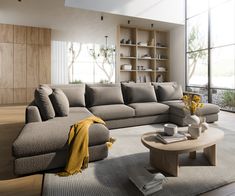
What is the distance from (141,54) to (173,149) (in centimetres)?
548

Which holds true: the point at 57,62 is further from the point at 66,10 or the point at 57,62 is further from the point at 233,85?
the point at 233,85

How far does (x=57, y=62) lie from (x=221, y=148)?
30.6 ft

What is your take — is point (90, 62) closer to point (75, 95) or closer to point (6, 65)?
point (6, 65)

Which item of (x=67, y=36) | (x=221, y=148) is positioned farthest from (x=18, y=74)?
(x=221, y=148)

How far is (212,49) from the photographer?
5691 mm

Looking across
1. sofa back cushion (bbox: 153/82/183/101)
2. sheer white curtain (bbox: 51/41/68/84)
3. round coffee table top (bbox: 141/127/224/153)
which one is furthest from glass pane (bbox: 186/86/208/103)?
sheer white curtain (bbox: 51/41/68/84)

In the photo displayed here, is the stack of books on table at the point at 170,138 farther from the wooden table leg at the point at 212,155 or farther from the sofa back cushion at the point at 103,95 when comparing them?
the sofa back cushion at the point at 103,95

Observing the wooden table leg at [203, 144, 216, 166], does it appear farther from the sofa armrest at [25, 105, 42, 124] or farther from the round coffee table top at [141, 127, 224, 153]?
the sofa armrest at [25, 105, 42, 124]

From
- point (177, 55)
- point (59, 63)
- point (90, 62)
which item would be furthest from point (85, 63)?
point (177, 55)

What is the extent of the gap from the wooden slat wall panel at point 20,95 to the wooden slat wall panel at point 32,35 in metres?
1.76

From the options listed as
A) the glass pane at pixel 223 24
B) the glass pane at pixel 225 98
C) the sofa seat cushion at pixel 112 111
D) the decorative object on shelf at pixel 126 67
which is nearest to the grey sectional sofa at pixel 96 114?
the sofa seat cushion at pixel 112 111

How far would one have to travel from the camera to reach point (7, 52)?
6707 mm

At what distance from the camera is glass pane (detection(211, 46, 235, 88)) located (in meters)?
5.26

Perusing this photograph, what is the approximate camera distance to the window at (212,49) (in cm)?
530
